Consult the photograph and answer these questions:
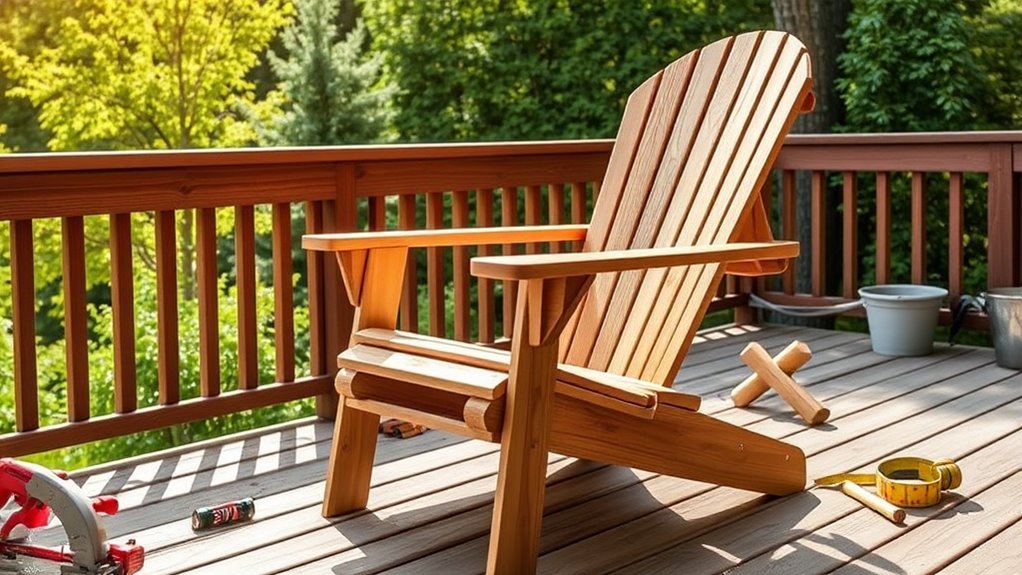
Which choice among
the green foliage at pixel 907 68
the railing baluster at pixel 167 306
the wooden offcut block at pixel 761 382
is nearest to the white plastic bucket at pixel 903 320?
the wooden offcut block at pixel 761 382

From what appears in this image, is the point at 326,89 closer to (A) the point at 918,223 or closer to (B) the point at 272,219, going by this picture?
(A) the point at 918,223

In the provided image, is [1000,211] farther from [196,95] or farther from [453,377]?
[196,95]

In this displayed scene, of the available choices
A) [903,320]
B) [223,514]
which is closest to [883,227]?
[903,320]

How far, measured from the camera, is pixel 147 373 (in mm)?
8203

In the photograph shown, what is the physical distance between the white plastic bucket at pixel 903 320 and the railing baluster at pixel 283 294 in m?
2.29

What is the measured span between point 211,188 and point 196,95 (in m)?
11.9

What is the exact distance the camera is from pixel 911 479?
321 cm

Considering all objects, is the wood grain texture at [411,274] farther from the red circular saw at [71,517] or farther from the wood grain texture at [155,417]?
the red circular saw at [71,517]

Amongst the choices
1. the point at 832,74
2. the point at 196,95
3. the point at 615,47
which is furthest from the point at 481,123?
the point at 832,74

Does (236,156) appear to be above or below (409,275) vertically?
above

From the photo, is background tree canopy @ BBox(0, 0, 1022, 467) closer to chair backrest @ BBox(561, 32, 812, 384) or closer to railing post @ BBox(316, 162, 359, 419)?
railing post @ BBox(316, 162, 359, 419)

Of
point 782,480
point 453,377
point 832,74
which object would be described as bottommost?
point 782,480

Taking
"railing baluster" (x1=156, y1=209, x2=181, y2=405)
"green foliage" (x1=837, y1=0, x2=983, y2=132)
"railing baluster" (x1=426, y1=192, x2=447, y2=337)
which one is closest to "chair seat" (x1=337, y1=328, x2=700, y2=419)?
"railing baluster" (x1=156, y1=209, x2=181, y2=405)

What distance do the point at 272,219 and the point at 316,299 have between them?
0.29 metres
